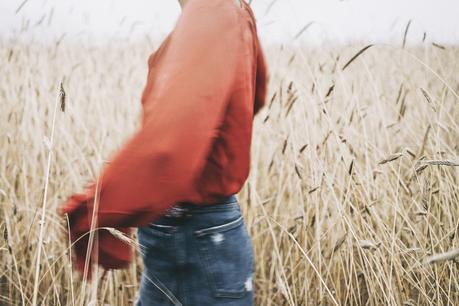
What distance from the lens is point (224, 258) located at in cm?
62

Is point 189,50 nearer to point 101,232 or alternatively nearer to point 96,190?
point 96,190

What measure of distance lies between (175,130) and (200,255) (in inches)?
9.3

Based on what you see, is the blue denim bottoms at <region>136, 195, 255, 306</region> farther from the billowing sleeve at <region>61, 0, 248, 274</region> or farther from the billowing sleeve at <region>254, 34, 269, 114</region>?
the billowing sleeve at <region>254, 34, 269, 114</region>

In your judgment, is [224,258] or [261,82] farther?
[261,82]

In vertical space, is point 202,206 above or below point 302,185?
above

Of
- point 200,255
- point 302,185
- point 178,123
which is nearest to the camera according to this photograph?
point 178,123

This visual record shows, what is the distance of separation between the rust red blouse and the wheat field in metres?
0.20

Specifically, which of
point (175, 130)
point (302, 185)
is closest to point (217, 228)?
point (175, 130)

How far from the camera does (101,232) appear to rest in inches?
24.0

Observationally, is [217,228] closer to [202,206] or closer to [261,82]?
[202,206]

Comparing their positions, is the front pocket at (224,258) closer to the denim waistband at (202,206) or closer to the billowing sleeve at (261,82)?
the denim waistband at (202,206)

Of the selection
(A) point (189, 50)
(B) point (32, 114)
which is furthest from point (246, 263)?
(B) point (32, 114)

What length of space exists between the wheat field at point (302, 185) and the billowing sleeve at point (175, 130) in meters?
0.22

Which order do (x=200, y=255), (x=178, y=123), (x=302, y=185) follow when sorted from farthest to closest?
(x=302, y=185)
(x=200, y=255)
(x=178, y=123)
